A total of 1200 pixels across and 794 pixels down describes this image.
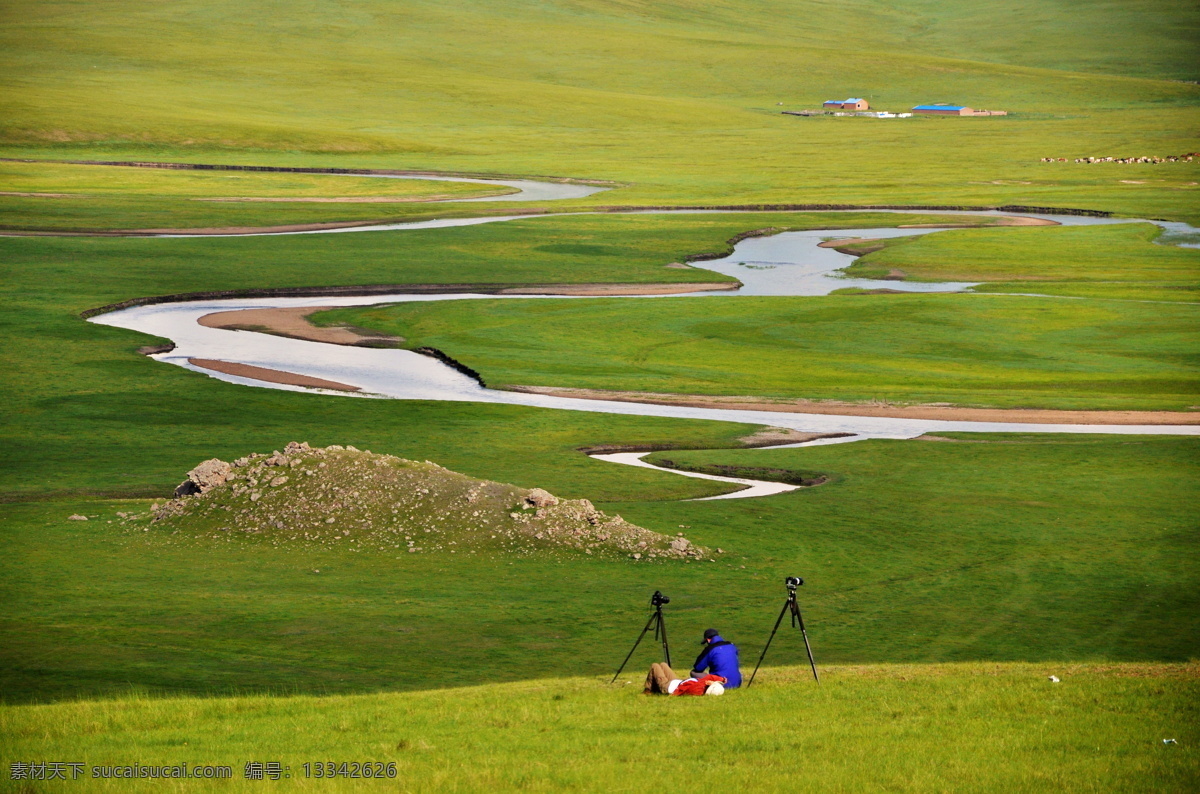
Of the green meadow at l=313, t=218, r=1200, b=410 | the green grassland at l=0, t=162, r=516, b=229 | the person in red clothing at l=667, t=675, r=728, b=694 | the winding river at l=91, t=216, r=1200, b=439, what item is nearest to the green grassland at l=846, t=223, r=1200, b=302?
the green meadow at l=313, t=218, r=1200, b=410

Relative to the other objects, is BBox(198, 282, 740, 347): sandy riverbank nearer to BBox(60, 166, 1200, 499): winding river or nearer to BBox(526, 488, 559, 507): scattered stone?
BBox(60, 166, 1200, 499): winding river

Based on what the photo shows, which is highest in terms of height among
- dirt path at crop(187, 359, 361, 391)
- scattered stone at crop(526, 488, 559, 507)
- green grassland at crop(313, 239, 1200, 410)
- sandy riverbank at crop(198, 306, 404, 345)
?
scattered stone at crop(526, 488, 559, 507)

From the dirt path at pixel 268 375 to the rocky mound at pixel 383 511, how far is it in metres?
18.8

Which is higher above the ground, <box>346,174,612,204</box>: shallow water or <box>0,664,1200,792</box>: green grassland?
<box>0,664,1200,792</box>: green grassland

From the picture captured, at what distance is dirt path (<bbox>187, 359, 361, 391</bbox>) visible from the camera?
52.7 meters

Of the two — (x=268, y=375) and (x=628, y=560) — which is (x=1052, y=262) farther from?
(x=628, y=560)

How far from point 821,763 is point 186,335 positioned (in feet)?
176

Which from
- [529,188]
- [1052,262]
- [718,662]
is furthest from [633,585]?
[529,188]

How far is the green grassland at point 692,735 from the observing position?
14414mm

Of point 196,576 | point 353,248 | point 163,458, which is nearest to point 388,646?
point 196,576

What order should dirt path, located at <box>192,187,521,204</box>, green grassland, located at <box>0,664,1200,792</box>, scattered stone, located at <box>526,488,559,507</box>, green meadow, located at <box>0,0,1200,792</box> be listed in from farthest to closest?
dirt path, located at <box>192,187,521,204</box> → scattered stone, located at <box>526,488,559,507</box> → green meadow, located at <box>0,0,1200,792</box> → green grassland, located at <box>0,664,1200,792</box>

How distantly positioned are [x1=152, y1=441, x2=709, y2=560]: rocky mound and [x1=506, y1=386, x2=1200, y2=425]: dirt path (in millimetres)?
18010

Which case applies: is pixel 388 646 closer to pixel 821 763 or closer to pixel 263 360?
pixel 821 763

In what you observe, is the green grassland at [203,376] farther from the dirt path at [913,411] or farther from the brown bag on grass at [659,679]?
the brown bag on grass at [659,679]
